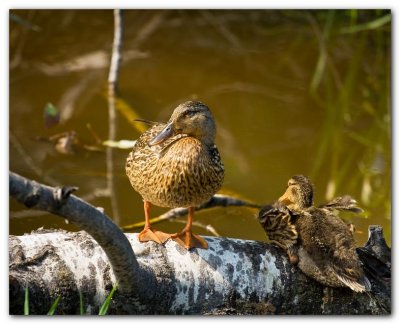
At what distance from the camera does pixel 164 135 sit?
3.22 m

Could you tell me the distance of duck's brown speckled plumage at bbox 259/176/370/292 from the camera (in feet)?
10.4

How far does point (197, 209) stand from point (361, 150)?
54.5 inches

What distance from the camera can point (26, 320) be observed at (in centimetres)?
299

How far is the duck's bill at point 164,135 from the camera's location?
3.19m

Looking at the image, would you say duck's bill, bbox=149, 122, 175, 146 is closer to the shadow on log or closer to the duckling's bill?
the shadow on log

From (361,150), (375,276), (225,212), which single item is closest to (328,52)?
(361,150)

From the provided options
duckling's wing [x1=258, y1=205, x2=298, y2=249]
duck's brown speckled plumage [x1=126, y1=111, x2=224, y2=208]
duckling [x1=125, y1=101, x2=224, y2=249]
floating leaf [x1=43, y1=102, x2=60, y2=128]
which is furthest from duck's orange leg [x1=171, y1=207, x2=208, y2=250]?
floating leaf [x1=43, y1=102, x2=60, y2=128]

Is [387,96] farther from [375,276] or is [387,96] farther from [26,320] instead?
[26,320]

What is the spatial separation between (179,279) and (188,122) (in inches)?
23.9

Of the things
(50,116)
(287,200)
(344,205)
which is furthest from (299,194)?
(50,116)

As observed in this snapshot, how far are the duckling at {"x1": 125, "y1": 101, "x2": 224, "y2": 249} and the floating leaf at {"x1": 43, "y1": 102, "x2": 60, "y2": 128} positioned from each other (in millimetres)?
2174

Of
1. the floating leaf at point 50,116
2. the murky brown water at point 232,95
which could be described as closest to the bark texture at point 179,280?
the murky brown water at point 232,95

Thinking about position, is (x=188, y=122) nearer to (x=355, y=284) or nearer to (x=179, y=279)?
(x=179, y=279)

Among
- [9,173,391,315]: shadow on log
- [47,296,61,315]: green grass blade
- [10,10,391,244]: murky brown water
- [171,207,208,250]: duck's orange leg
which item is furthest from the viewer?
[10,10,391,244]: murky brown water
